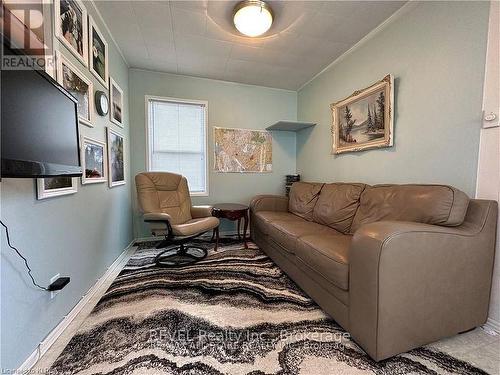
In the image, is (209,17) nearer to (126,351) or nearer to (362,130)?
(362,130)

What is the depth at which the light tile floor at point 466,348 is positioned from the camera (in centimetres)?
108

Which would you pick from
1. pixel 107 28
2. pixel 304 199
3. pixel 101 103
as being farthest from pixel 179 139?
pixel 304 199

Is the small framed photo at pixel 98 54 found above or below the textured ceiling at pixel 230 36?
below

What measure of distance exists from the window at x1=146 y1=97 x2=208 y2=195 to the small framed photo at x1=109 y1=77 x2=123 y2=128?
20.2 inches

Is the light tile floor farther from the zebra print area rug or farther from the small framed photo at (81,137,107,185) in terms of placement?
the small framed photo at (81,137,107,185)

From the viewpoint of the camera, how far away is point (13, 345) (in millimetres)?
966

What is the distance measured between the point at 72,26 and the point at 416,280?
270 centimetres

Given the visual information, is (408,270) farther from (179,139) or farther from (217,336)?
(179,139)

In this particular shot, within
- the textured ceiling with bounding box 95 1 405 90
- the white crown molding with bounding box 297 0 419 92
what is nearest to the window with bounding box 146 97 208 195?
the textured ceiling with bounding box 95 1 405 90

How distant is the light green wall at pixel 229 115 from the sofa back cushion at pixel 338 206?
4.50ft

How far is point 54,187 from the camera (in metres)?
1.26

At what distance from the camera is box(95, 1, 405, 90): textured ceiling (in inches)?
72.5

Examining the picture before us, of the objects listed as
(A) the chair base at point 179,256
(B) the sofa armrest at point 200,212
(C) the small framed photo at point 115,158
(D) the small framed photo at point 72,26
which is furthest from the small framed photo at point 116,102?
(A) the chair base at point 179,256

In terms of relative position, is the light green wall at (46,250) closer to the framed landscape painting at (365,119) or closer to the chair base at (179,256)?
the chair base at (179,256)
